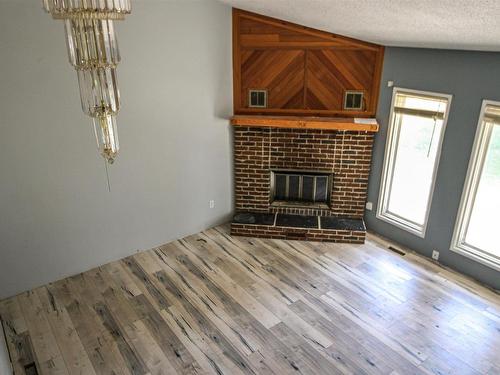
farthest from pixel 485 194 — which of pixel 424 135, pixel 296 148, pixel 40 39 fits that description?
pixel 40 39

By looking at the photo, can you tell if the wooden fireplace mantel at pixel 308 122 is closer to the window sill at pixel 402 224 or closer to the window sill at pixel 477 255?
the window sill at pixel 402 224

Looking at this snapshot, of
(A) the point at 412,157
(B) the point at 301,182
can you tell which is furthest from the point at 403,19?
(B) the point at 301,182

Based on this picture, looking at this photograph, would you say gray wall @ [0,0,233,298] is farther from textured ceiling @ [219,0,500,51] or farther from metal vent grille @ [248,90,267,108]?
textured ceiling @ [219,0,500,51]

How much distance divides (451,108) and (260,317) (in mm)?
3034

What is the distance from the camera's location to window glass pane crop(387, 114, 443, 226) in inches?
174

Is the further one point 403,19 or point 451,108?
point 451,108

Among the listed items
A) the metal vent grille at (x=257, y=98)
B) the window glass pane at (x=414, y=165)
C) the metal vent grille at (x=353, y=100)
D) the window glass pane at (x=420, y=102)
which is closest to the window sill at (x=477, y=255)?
the window glass pane at (x=414, y=165)

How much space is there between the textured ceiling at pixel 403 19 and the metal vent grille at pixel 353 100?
0.70 m

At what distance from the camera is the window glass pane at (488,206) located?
3.85 m

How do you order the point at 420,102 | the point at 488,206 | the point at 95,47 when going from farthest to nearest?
the point at 420,102 → the point at 488,206 → the point at 95,47

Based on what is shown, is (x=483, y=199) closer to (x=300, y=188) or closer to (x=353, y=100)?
(x=353, y=100)

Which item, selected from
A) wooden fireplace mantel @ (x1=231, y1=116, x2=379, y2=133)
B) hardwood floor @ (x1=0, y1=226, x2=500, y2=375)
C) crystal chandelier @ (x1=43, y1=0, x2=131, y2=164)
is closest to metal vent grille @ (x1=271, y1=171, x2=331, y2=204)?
wooden fireplace mantel @ (x1=231, y1=116, x2=379, y2=133)

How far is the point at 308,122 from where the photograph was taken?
482cm

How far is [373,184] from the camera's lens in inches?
201
